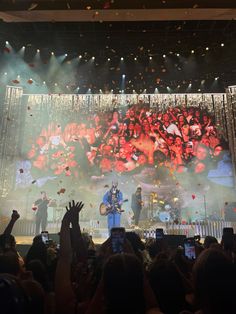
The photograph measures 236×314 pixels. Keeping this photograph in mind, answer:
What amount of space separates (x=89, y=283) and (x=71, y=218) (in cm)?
50

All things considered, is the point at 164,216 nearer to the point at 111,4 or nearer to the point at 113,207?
the point at 113,207

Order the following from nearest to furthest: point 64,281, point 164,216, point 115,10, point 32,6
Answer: point 64,281 → point 32,6 → point 115,10 → point 164,216

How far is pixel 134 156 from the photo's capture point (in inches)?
658

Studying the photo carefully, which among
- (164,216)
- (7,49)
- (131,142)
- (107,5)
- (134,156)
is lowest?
(164,216)

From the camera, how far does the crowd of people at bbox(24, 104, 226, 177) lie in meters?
16.4

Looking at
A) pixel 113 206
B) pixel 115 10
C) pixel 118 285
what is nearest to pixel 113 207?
pixel 113 206

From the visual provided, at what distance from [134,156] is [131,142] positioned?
2.65 ft

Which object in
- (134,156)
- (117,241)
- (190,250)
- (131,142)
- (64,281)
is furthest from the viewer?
(131,142)

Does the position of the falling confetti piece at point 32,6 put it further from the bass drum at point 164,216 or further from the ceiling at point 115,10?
the bass drum at point 164,216

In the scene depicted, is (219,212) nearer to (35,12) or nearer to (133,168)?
(133,168)

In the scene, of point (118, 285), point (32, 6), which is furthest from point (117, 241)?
point (32, 6)

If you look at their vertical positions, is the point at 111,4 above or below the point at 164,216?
above

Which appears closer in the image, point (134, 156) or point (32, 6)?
point (32, 6)

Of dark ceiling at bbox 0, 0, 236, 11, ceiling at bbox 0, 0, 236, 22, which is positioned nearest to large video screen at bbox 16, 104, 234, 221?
ceiling at bbox 0, 0, 236, 22
